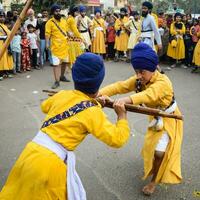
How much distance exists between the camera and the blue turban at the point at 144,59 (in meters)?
3.75

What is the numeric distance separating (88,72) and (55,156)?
1.97 feet

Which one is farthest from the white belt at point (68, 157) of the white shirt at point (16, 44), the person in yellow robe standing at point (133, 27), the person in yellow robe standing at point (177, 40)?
the person in yellow robe standing at point (133, 27)

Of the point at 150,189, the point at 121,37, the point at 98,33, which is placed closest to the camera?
the point at 150,189

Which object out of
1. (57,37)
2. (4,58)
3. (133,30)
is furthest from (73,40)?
(133,30)

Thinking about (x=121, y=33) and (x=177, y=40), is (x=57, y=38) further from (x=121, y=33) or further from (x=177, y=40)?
(x=121, y=33)

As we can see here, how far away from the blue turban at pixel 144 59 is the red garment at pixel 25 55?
7935mm

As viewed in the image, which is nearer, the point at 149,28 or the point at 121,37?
the point at 149,28

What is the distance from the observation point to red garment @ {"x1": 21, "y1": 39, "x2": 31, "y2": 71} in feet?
37.1

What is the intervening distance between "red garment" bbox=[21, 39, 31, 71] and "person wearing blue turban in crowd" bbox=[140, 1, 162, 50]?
335 cm

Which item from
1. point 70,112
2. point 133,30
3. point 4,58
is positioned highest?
point 70,112

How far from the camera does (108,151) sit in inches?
212

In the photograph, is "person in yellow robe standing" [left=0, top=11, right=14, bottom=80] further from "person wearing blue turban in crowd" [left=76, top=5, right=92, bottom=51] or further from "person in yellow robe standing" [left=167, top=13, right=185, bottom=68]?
"person in yellow robe standing" [left=167, top=13, right=185, bottom=68]

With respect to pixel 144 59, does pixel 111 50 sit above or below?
below

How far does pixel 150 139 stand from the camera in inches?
162
